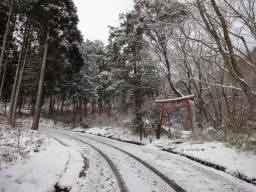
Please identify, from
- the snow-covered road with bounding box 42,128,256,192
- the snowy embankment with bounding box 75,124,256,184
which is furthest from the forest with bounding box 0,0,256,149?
the snow-covered road with bounding box 42,128,256,192

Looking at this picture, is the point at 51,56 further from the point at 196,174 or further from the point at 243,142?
the point at 243,142

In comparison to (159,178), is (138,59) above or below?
above

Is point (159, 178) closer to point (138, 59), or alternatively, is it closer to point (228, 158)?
point (228, 158)

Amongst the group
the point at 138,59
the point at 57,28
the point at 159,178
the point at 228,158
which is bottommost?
the point at 159,178

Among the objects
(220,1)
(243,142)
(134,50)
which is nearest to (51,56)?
(134,50)

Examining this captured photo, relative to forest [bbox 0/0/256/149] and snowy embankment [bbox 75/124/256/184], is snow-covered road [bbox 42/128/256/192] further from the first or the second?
forest [bbox 0/0/256/149]

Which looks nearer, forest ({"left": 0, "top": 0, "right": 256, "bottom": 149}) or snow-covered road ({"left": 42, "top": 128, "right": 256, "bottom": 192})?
snow-covered road ({"left": 42, "top": 128, "right": 256, "bottom": 192})

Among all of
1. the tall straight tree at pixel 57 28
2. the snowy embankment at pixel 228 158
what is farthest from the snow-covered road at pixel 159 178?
the tall straight tree at pixel 57 28

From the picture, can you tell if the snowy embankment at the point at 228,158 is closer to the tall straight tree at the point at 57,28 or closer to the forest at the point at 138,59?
the forest at the point at 138,59

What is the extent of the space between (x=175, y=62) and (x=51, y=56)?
10.4m

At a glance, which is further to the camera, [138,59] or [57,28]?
[138,59]

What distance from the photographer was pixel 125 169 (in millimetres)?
4246

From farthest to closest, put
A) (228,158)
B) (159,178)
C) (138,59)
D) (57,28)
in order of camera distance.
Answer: (138,59), (57,28), (228,158), (159,178)

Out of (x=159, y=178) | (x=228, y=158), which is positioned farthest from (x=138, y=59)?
(x=159, y=178)
